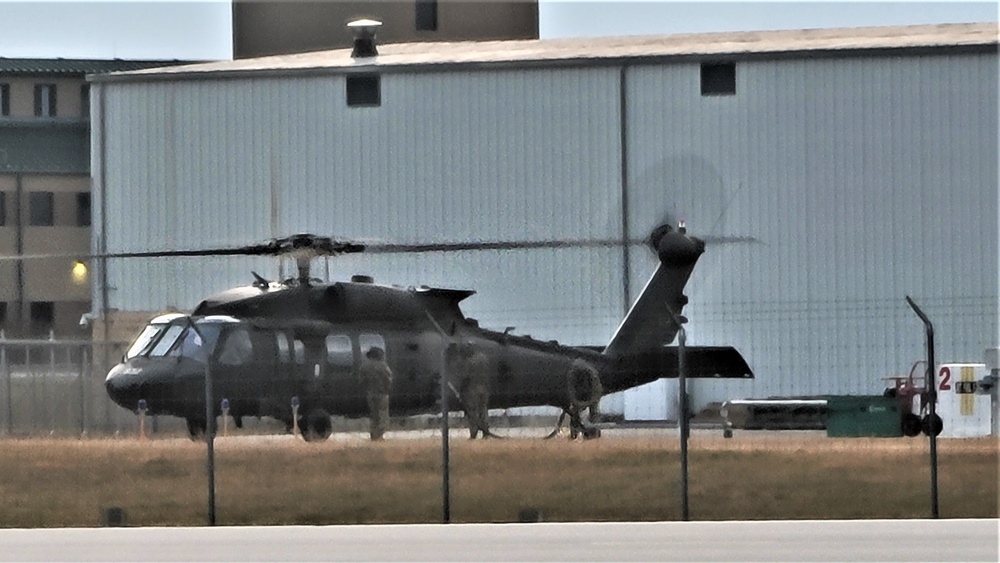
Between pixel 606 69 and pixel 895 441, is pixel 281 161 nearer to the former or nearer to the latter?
pixel 606 69

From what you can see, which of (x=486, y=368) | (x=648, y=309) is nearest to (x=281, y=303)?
(x=486, y=368)

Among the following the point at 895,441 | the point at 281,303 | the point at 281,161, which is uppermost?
the point at 281,161

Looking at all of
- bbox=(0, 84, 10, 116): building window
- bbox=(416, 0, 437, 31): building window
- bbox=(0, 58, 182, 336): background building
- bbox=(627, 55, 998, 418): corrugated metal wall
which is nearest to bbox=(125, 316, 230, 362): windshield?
bbox=(627, 55, 998, 418): corrugated metal wall

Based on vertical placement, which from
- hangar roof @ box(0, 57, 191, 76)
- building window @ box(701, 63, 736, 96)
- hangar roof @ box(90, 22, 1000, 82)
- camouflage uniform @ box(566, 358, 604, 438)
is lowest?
camouflage uniform @ box(566, 358, 604, 438)

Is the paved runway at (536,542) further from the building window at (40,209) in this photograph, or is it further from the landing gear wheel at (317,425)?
the building window at (40,209)

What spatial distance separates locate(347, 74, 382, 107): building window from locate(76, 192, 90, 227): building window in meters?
23.3

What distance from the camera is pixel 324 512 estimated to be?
18266 mm

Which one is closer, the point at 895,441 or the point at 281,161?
the point at 895,441

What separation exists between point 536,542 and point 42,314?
4622cm

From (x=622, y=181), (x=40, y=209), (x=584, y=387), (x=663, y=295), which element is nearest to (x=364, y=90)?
(x=622, y=181)

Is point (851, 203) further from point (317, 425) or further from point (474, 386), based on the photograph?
point (317, 425)

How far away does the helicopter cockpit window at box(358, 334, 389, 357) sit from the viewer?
2775 centimetres

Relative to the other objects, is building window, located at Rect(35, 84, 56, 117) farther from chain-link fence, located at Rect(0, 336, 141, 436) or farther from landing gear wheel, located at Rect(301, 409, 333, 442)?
landing gear wheel, located at Rect(301, 409, 333, 442)

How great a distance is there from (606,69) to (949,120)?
245 inches
